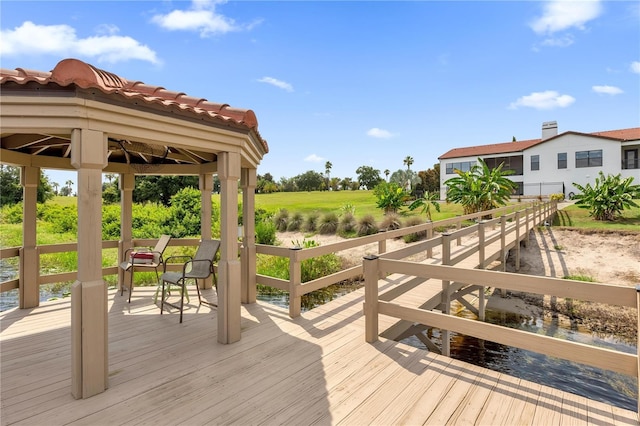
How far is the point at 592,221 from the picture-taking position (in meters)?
16.9

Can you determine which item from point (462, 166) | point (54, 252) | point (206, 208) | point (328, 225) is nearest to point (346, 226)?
point (328, 225)

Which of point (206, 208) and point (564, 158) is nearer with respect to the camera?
point (206, 208)

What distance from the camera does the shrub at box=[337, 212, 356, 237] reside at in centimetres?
1705

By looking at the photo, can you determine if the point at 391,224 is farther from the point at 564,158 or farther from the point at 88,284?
the point at 564,158

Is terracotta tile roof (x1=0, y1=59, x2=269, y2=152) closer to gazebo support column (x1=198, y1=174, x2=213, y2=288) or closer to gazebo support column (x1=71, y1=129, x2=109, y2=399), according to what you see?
gazebo support column (x1=71, y1=129, x2=109, y2=399)

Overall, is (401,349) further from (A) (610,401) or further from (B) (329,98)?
(B) (329,98)

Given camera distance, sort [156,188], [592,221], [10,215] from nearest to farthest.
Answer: [592,221], [10,215], [156,188]

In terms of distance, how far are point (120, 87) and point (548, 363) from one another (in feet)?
27.5

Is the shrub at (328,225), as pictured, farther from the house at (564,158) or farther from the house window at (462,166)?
the house window at (462,166)

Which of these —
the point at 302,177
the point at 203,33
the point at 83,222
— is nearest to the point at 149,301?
the point at 83,222

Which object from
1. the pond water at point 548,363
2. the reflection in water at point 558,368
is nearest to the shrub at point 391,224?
the pond water at point 548,363

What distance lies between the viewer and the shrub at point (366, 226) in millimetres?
16250

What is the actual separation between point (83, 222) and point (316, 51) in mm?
13689

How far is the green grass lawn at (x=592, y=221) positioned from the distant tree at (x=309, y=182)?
4737 centimetres
